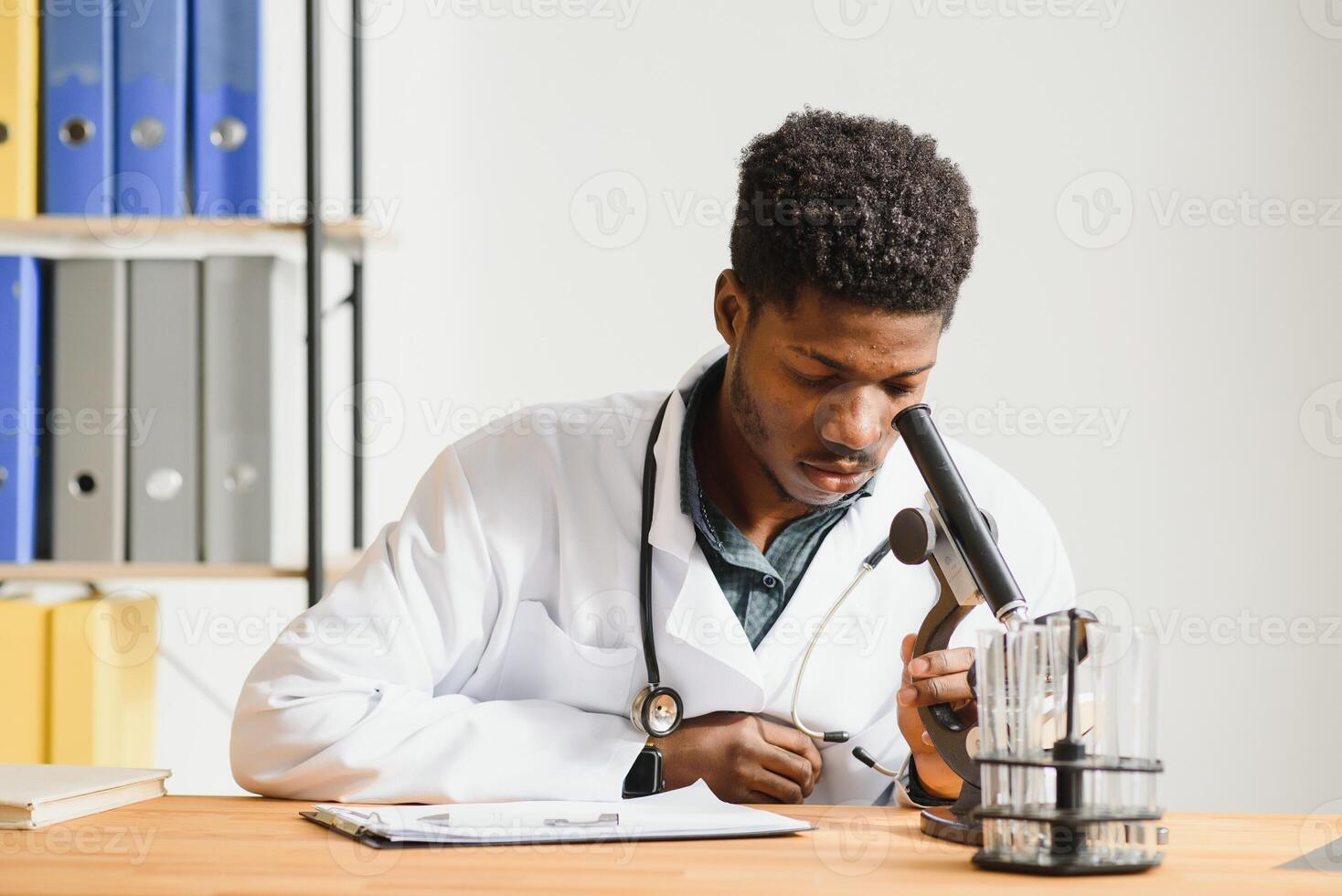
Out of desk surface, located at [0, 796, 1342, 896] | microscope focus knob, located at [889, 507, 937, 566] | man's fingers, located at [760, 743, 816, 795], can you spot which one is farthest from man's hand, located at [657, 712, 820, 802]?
microscope focus knob, located at [889, 507, 937, 566]

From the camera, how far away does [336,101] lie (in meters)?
2.22

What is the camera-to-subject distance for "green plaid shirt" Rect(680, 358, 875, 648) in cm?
142

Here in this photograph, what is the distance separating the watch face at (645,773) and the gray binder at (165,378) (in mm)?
913

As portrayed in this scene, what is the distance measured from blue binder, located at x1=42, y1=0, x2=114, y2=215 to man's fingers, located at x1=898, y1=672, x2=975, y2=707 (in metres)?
1.38

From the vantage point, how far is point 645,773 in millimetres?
1275

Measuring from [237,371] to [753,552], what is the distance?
857mm

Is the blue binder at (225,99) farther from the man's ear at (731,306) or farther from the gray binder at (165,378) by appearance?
the man's ear at (731,306)

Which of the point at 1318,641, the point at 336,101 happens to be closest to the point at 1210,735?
the point at 1318,641

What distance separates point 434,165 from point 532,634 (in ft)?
3.49

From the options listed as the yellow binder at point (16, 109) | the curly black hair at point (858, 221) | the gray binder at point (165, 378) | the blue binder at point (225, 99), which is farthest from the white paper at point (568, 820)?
the yellow binder at point (16, 109)

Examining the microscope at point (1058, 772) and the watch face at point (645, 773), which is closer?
the microscope at point (1058, 772)

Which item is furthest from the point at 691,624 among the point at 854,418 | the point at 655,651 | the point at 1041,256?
the point at 1041,256

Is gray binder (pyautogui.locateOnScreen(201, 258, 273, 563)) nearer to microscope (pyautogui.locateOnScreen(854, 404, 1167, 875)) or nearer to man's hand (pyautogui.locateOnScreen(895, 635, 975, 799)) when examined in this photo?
man's hand (pyautogui.locateOnScreen(895, 635, 975, 799))

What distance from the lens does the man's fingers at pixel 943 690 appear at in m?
1.07
